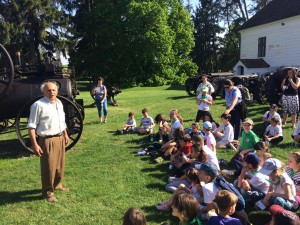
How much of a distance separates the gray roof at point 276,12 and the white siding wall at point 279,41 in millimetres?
327

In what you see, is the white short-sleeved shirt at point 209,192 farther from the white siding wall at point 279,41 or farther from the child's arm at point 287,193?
the white siding wall at point 279,41

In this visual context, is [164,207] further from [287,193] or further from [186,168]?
[287,193]

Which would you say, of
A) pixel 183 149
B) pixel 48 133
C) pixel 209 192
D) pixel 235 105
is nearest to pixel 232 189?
pixel 209 192

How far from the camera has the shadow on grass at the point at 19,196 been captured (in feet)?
18.5

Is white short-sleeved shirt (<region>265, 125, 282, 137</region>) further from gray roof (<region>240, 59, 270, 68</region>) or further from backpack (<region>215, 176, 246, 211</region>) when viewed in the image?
gray roof (<region>240, 59, 270, 68</region>)

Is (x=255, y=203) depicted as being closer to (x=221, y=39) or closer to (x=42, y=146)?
(x=42, y=146)

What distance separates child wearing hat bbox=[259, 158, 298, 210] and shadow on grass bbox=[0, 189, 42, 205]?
3.60m

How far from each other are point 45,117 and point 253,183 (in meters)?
3.27

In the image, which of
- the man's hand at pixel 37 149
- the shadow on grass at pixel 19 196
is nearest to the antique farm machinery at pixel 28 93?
the shadow on grass at pixel 19 196

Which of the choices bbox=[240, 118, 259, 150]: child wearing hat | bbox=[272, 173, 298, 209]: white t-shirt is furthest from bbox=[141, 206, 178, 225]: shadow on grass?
bbox=[240, 118, 259, 150]: child wearing hat

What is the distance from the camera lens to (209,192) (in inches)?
174

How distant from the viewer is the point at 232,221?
3.64 metres

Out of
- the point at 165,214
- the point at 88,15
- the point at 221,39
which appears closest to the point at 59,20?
the point at 88,15

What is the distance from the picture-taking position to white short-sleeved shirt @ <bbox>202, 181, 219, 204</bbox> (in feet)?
14.4
